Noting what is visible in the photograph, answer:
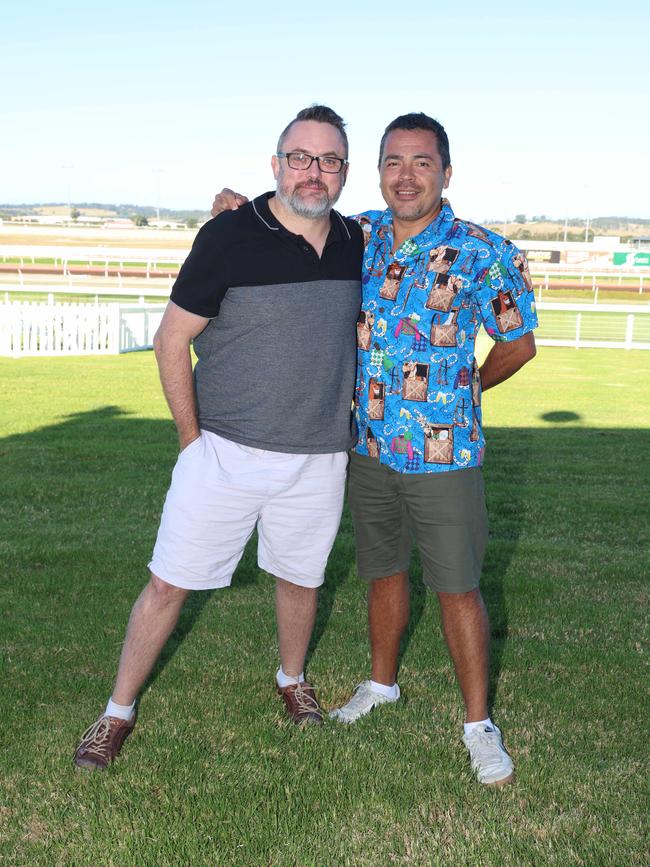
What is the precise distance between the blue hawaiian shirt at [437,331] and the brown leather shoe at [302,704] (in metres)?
1.01

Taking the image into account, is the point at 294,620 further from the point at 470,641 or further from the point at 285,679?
the point at 470,641

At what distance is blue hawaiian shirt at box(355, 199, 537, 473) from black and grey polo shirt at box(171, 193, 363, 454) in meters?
0.12

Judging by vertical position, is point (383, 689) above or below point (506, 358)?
below

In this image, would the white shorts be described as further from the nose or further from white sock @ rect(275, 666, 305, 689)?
the nose

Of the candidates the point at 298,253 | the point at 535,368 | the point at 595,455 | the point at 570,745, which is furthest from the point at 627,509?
the point at 535,368

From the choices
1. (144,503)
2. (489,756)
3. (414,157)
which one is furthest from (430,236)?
(144,503)

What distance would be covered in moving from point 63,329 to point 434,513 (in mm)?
17479

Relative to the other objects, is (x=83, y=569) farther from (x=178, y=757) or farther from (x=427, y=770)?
(x=427, y=770)

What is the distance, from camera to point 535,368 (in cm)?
2081

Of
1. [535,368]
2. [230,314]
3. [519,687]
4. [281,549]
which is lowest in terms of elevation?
[535,368]

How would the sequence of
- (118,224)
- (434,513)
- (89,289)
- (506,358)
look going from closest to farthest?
(434,513), (506,358), (89,289), (118,224)

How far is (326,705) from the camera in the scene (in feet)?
13.2

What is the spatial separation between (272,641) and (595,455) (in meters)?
6.57

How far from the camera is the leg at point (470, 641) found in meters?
3.49
